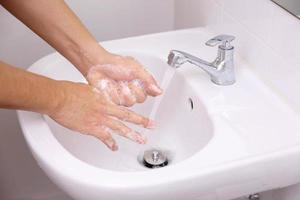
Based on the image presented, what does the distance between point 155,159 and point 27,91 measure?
0.39m

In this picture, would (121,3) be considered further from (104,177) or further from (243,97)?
(104,177)

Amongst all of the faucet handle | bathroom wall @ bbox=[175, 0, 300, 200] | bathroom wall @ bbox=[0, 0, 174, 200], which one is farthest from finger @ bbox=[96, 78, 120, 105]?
bathroom wall @ bbox=[0, 0, 174, 200]

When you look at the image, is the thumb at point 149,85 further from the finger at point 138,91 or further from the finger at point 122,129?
the finger at point 122,129

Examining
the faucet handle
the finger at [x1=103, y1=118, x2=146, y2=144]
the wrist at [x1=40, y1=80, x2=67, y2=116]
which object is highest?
the faucet handle

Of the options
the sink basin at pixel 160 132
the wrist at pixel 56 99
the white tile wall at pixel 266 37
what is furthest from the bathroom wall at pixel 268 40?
the wrist at pixel 56 99

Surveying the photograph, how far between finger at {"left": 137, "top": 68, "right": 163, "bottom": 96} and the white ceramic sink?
0.33 feet

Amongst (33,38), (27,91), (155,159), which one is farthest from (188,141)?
(33,38)

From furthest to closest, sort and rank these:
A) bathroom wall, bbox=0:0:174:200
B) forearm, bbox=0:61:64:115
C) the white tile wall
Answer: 1. bathroom wall, bbox=0:0:174:200
2. the white tile wall
3. forearm, bbox=0:61:64:115

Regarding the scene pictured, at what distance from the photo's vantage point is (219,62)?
3.16ft

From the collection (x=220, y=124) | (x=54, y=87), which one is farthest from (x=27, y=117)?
(x=220, y=124)

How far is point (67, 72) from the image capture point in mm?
1086

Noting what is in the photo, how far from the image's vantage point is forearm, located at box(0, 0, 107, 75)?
0.96 meters

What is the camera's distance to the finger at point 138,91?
0.90 metres

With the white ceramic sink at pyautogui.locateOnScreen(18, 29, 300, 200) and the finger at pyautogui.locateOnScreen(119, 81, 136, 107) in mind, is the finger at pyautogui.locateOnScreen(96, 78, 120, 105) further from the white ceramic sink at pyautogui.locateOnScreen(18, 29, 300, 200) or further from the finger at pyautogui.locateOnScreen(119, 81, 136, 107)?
the white ceramic sink at pyautogui.locateOnScreen(18, 29, 300, 200)
